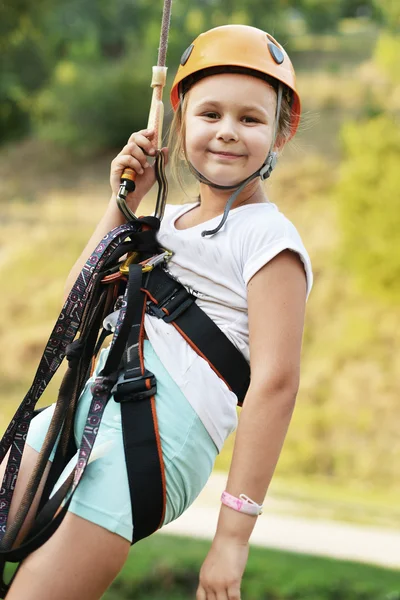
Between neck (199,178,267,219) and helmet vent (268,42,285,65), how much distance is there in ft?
0.93

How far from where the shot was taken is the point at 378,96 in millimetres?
22297

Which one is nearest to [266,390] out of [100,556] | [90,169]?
[100,556]

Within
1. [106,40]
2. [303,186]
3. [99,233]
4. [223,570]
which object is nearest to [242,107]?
[99,233]

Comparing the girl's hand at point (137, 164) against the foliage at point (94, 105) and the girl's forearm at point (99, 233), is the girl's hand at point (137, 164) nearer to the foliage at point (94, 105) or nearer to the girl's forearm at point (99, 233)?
the girl's forearm at point (99, 233)

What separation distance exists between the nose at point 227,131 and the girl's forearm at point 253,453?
0.60 metres

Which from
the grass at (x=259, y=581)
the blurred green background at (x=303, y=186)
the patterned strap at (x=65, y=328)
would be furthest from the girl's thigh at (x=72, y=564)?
the blurred green background at (x=303, y=186)

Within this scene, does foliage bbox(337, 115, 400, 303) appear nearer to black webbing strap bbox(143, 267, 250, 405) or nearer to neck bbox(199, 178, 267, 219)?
neck bbox(199, 178, 267, 219)

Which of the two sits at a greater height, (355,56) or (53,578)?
(355,56)

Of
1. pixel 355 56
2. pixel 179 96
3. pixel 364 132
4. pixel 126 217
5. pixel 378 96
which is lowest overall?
pixel 126 217

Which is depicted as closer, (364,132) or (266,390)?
(266,390)

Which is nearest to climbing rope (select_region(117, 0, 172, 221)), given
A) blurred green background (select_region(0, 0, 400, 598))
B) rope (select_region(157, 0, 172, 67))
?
rope (select_region(157, 0, 172, 67))

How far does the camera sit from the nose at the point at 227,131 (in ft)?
7.06

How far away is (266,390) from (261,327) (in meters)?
0.14

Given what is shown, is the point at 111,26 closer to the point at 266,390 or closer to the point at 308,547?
the point at 308,547
